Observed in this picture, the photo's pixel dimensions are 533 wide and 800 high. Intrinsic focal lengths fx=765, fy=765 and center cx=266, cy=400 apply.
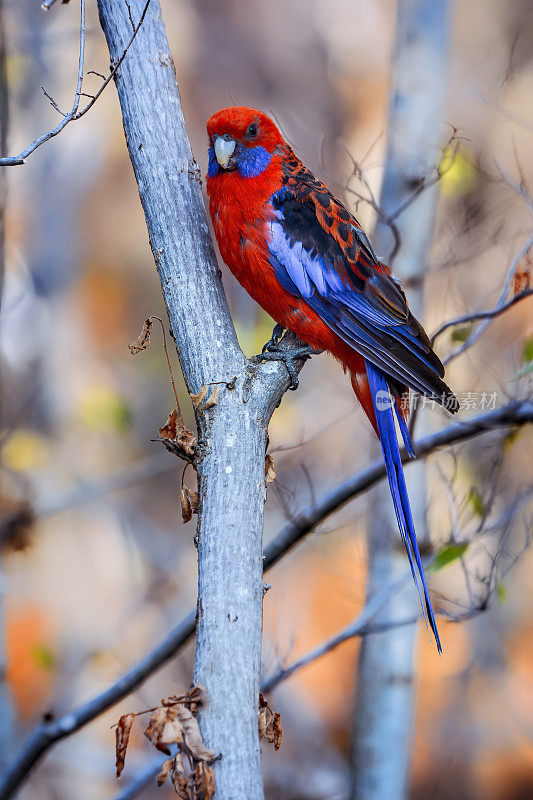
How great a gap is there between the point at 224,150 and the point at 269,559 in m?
1.39

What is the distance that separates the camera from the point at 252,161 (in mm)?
2580

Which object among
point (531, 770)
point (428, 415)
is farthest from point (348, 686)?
Answer: point (428, 415)

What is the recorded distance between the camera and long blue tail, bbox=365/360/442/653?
2.17 metres

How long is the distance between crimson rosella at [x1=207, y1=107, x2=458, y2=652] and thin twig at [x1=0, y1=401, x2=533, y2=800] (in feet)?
0.43

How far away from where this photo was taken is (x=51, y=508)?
4551 mm

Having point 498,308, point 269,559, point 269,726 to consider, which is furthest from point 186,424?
point 269,726

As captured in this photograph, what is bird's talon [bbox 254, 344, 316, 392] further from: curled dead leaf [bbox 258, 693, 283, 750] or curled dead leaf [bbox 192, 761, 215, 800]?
curled dead leaf [bbox 192, 761, 215, 800]

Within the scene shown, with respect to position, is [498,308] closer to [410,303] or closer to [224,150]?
[410,303]

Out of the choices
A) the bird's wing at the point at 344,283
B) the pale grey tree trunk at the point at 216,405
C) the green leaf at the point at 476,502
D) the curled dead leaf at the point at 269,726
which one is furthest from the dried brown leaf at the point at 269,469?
the green leaf at the point at 476,502

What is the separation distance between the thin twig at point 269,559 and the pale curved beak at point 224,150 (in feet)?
3.69

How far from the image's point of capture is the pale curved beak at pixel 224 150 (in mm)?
2545

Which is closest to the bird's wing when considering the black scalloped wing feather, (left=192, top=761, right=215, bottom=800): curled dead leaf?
the black scalloped wing feather

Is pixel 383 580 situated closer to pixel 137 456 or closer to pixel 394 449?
pixel 394 449

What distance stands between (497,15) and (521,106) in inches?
46.2
